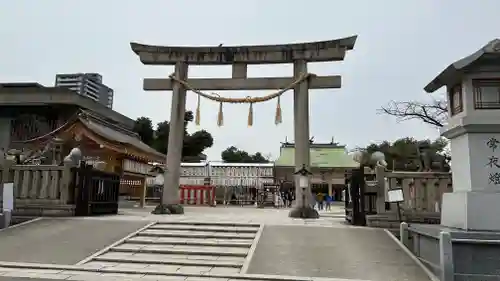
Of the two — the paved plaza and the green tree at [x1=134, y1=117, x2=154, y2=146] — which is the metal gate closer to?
the paved plaza

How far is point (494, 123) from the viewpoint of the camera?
6.63 meters

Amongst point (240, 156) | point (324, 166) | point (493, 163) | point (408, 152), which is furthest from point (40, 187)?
point (240, 156)

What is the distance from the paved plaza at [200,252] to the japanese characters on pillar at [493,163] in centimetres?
197

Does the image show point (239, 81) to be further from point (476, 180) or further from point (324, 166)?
point (324, 166)

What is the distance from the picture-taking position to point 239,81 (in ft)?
48.0

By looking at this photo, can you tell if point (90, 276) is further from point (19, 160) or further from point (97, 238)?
point (19, 160)

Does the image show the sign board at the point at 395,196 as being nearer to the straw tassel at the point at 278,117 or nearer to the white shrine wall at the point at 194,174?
the straw tassel at the point at 278,117

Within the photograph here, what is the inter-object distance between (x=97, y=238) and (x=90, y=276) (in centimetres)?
249

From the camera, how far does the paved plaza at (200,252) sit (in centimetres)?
680

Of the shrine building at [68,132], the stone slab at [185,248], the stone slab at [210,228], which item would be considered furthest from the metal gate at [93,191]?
the stone slab at [185,248]

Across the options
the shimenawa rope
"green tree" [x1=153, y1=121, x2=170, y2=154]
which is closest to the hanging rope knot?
the shimenawa rope

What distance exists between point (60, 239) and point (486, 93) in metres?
9.11

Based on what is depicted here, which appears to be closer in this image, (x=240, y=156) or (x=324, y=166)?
(x=324, y=166)

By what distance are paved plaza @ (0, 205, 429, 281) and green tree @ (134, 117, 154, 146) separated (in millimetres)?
31732
